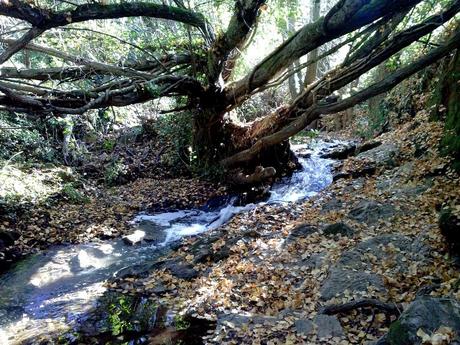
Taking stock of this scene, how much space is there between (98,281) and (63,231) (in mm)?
2438

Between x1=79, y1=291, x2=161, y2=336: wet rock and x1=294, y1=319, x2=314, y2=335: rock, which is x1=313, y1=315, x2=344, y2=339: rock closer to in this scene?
x1=294, y1=319, x2=314, y2=335: rock

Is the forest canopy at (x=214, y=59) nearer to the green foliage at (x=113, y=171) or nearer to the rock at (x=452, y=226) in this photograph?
the green foliage at (x=113, y=171)

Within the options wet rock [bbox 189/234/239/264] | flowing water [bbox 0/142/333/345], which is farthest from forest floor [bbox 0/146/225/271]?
wet rock [bbox 189/234/239/264]

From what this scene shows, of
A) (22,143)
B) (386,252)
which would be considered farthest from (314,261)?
(22,143)

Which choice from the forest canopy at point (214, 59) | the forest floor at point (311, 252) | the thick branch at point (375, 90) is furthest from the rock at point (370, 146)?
the thick branch at point (375, 90)

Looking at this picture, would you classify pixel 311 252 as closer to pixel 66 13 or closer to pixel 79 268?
pixel 79 268

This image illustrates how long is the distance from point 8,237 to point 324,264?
6.72 metres

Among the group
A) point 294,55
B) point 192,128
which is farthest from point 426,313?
point 192,128

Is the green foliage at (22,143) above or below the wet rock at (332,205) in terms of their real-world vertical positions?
above

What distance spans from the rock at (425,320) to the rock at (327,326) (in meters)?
1.26

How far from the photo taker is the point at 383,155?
35.2 ft

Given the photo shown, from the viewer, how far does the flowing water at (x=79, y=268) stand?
5.70 m

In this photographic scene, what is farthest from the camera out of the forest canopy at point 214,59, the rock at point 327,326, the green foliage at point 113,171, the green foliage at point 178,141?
the green foliage at point 178,141

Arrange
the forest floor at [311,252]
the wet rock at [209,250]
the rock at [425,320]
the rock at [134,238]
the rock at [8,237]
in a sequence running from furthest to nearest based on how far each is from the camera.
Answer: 1. the rock at [134,238]
2. the rock at [8,237]
3. the wet rock at [209,250]
4. the forest floor at [311,252]
5. the rock at [425,320]
